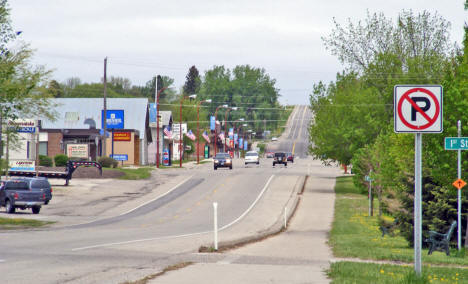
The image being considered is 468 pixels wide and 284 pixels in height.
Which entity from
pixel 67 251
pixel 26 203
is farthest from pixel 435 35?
pixel 67 251

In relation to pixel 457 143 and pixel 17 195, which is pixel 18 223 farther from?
pixel 457 143

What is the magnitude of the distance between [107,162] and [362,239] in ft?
147

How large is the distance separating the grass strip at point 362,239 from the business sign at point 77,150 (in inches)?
864

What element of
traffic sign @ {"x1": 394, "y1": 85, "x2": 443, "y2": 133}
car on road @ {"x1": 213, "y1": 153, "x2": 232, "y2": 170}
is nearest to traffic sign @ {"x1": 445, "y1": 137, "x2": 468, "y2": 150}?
traffic sign @ {"x1": 394, "y1": 85, "x2": 443, "y2": 133}

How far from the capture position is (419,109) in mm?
10617

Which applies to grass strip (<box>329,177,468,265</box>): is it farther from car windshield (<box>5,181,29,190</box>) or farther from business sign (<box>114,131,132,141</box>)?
business sign (<box>114,131,132,141</box>)

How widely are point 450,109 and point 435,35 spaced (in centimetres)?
4164

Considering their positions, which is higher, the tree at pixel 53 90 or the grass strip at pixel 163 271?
the tree at pixel 53 90

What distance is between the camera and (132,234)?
87.9 ft

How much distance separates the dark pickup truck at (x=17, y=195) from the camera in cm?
3709

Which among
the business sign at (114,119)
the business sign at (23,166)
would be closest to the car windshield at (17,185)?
the business sign at (23,166)

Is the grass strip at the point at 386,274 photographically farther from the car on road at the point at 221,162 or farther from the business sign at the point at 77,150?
the car on road at the point at 221,162

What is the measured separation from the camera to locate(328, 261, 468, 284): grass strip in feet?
39.3

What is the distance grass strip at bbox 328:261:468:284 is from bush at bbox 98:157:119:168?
53282 mm
